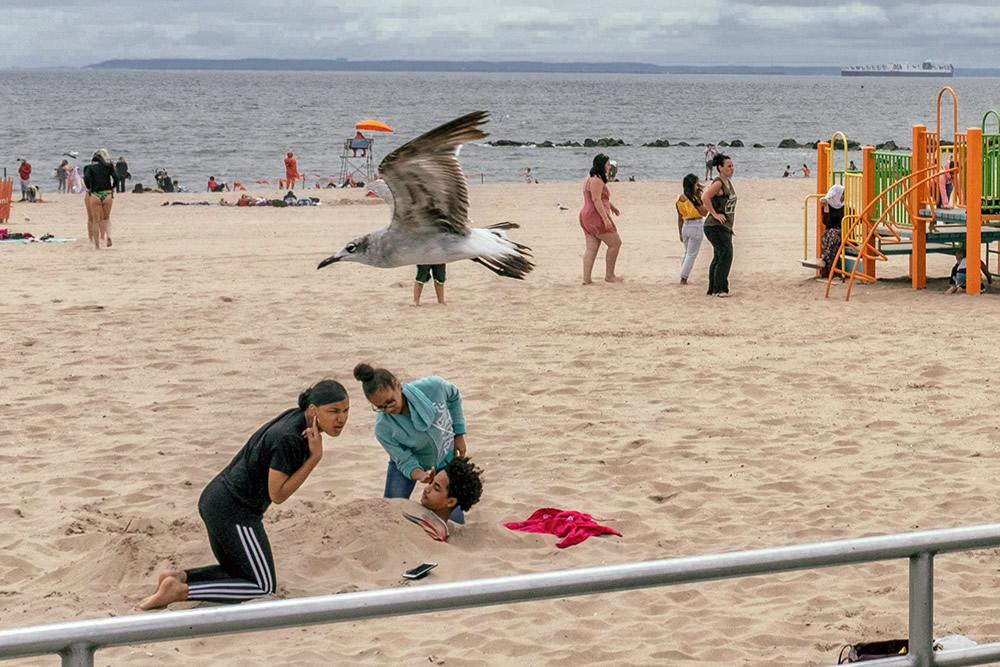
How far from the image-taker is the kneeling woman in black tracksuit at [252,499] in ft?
17.6

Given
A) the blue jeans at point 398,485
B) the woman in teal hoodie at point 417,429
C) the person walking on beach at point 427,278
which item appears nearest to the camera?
the woman in teal hoodie at point 417,429

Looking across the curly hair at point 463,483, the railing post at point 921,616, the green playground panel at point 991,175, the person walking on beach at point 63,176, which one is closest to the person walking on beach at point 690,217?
the green playground panel at point 991,175

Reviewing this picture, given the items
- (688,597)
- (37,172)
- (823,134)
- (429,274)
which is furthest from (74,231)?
(823,134)

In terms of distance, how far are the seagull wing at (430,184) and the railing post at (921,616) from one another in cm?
392

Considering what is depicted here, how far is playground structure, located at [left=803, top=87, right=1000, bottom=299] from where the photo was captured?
13.7 meters

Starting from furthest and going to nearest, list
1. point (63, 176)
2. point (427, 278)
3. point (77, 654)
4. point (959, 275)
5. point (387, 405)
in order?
point (63, 176), point (959, 275), point (427, 278), point (387, 405), point (77, 654)

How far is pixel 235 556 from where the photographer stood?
5.54m

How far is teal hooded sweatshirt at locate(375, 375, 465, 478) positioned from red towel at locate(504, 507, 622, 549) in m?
0.54

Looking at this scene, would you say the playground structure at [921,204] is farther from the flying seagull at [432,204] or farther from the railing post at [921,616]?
the railing post at [921,616]

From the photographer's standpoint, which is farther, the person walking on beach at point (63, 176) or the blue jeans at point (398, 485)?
the person walking on beach at point (63, 176)

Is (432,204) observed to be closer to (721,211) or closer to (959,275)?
(721,211)

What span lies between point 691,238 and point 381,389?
9.28 m

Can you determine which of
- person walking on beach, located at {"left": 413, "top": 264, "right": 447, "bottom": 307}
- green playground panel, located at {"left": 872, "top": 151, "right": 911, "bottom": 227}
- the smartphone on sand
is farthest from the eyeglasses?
green playground panel, located at {"left": 872, "top": 151, "right": 911, "bottom": 227}

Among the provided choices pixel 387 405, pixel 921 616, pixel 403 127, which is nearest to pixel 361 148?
pixel 387 405
